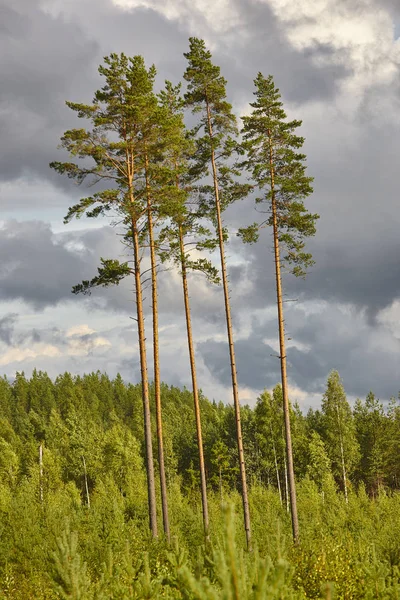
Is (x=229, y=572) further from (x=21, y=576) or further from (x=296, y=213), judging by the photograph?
(x=296, y=213)

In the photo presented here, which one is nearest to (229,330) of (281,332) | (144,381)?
(281,332)

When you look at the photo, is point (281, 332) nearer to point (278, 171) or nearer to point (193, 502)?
point (278, 171)

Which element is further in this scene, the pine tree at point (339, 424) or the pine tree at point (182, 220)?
the pine tree at point (339, 424)

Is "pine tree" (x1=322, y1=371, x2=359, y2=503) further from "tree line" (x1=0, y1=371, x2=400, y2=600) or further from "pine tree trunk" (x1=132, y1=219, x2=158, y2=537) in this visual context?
"pine tree trunk" (x1=132, y1=219, x2=158, y2=537)

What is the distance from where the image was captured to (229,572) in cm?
352

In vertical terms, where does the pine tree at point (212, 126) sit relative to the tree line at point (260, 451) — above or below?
above

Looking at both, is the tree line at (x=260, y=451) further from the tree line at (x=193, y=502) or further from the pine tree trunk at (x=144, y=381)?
the pine tree trunk at (x=144, y=381)

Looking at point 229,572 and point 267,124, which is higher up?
point 267,124

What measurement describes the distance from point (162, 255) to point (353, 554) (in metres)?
14.5

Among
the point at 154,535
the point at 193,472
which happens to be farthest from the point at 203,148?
the point at 193,472

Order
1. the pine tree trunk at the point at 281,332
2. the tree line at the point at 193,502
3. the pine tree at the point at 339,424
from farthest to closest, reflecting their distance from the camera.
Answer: the pine tree at the point at 339,424 < the pine tree trunk at the point at 281,332 < the tree line at the point at 193,502

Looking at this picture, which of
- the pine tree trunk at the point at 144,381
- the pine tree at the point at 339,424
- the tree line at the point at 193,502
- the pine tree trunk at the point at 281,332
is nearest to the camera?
the tree line at the point at 193,502

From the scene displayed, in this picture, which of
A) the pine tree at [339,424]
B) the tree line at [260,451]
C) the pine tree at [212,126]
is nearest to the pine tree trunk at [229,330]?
the pine tree at [212,126]

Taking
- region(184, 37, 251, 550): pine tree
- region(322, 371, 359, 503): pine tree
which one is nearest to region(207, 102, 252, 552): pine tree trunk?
region(184, 37, 251, 550): pine tree
